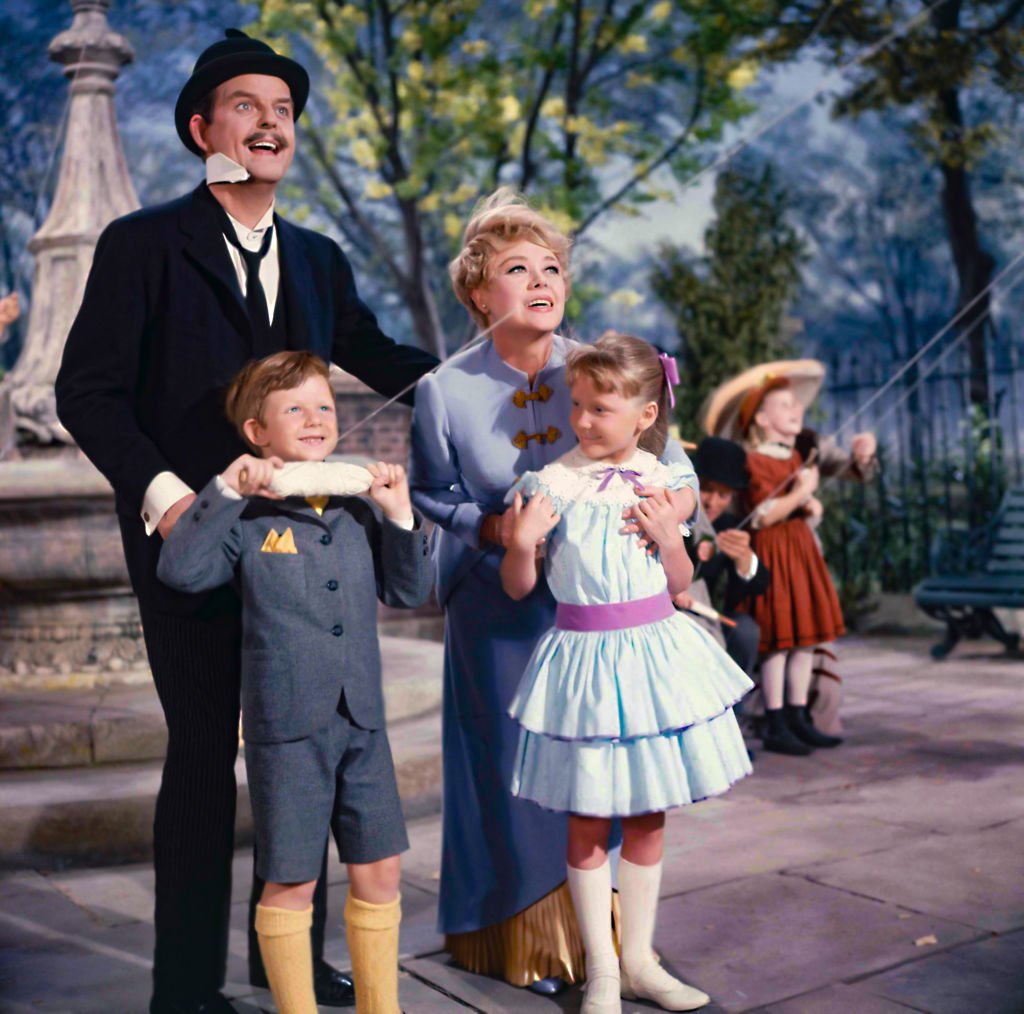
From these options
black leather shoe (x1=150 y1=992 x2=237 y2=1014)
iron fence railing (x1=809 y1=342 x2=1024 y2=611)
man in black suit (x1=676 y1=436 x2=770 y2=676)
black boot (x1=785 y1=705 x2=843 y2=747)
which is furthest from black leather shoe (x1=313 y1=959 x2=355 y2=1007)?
iron fence railing (x1=809 y1=342 x2=1024 y2=611)

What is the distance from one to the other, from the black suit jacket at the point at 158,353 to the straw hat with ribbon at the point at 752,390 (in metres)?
3.31

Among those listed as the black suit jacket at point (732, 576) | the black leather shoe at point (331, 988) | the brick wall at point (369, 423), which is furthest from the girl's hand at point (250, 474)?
the brick wall at point (369, 423)

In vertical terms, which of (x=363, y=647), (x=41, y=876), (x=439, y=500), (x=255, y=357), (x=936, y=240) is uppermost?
(x=936, y=240)

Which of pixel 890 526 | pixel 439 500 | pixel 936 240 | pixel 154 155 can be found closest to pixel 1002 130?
pixel 936 240

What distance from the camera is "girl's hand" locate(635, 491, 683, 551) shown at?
2891 millimetres

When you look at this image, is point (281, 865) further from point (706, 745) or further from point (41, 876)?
point (41, 876)

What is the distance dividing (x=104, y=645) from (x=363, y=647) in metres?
3.53

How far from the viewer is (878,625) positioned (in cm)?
965

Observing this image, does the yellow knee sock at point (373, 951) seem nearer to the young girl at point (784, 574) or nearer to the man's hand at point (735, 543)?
the man's hand at point (735, 543)

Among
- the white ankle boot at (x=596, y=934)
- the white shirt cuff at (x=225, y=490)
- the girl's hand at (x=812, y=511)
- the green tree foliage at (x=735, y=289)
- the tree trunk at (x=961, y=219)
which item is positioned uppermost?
the tree trunk at (x=961, y=219)

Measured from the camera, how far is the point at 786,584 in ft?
19.1

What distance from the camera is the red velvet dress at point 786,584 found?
18.9ft

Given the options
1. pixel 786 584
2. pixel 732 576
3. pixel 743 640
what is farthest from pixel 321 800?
pixel 786 584

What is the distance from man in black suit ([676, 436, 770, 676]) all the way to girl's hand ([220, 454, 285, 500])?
2770 mm
